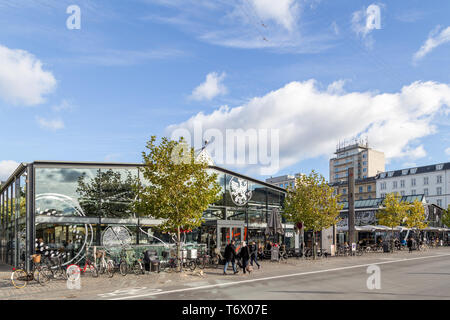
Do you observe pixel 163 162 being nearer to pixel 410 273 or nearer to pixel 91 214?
pixel 91 214

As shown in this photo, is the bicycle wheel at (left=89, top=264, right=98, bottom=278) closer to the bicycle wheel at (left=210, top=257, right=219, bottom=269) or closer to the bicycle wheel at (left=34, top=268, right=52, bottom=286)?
the bicycle wheel at (left=34, top=268, right=52, bottom=286)

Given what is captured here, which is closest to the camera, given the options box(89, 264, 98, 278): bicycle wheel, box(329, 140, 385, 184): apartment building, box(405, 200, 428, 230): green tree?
box(89, 264, 98, 278): bicycle wheel

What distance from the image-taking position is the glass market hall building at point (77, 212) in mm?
20828

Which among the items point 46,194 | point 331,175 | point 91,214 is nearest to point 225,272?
point 91,214

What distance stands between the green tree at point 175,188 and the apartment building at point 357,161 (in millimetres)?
115484

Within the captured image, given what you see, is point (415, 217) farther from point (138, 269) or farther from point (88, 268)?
point (88, 268)

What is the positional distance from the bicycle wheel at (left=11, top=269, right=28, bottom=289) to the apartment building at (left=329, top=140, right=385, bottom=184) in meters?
122

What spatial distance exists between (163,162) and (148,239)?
16.8 ft

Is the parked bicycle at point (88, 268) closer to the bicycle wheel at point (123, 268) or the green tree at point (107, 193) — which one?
the bicycle wheel at point (123, 268)

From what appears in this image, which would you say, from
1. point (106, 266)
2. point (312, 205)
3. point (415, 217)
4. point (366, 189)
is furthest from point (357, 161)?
point (106, 266)

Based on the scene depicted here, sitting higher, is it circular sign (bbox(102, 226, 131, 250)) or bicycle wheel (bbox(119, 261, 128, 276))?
circular sign (bbox(102, 226, 131, 250))

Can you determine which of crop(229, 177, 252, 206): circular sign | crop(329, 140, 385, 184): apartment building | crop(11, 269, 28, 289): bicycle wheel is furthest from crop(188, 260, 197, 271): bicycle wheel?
crop(329, 140, 385, 184): apartment building

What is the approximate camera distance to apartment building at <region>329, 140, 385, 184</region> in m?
130

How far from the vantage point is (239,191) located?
95.0ft
